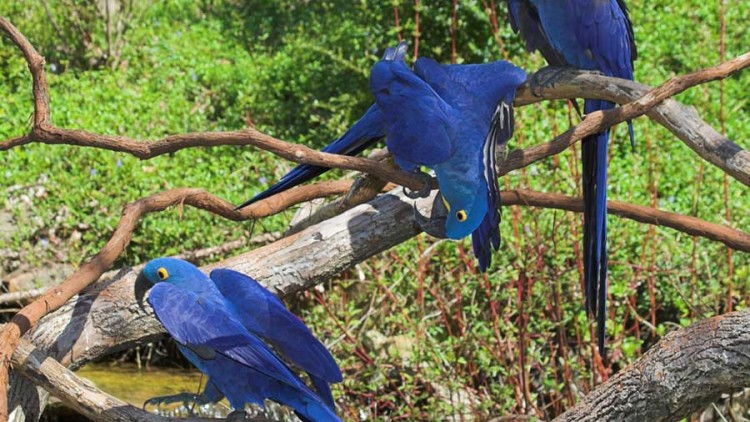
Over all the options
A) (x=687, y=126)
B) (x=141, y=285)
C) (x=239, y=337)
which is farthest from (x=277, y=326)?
(x=687, y=126)

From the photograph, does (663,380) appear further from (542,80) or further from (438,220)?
(542,80)

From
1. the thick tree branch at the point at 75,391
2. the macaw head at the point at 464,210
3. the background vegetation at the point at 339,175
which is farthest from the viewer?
the background vegetation at the point at 339,175

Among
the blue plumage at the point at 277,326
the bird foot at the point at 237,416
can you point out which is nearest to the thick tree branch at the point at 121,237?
the blue plumage at the point at 277,326

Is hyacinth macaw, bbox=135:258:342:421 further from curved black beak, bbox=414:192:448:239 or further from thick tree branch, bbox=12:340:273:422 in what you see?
curved black beak, bbox=414:192:448:239

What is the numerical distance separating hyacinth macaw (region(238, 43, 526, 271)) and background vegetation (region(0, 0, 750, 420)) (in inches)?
44.1

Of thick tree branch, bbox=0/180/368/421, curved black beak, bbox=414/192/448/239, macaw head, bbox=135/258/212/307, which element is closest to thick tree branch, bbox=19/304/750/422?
thick tree branch, bbox=0/180/368/421

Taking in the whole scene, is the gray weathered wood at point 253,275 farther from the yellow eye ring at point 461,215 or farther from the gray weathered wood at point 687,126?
the yellow eye ring at point 461,215

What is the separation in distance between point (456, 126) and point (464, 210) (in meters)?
0.20

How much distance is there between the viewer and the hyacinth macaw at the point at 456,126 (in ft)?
5.62

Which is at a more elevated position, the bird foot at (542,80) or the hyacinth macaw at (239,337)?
the bird foot at (542,80)

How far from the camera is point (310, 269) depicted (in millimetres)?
2475

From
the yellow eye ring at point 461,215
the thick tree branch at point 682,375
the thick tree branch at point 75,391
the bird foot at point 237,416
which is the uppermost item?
the yellow eye ring at point 461,215

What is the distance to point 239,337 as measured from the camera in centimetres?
192

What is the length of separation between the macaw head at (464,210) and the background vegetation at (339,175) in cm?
133
